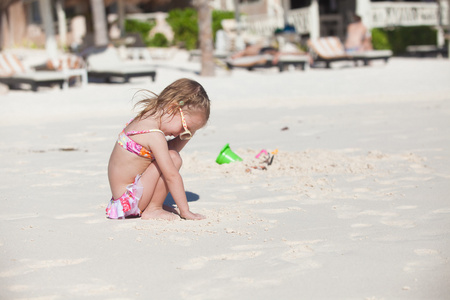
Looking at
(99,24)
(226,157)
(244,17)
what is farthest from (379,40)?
(226,157)

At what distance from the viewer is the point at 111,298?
8.33 ft

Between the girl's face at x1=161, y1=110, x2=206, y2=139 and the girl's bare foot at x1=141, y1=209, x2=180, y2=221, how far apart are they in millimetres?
510

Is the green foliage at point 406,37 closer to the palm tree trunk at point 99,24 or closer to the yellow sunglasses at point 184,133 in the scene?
the palm tree trunk at point 99,24

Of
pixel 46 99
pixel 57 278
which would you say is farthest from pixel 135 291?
pixel 46 99

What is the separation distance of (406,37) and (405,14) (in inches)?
75.9

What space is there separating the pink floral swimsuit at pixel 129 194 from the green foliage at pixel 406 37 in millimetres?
20648

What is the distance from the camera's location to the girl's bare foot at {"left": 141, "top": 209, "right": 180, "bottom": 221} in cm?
369

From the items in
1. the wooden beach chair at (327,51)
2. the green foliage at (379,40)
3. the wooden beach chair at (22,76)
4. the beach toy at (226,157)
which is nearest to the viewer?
the beach toy at (226,157)

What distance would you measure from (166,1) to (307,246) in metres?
29.1

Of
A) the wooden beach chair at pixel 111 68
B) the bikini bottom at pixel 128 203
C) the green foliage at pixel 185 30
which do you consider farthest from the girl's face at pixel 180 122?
the green foliage at pixel 185 30

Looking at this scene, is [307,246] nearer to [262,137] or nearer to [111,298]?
[111,298]

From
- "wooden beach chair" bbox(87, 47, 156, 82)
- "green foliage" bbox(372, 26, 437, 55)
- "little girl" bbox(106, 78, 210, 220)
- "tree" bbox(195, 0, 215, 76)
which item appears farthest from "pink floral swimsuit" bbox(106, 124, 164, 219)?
"green foliage" bbox(372, 26, 437, 55)

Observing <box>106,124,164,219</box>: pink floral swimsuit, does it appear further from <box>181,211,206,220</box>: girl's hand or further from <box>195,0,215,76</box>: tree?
<box>195,0,215,76</box>: tree

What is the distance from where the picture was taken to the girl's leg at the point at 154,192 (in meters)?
3.63
